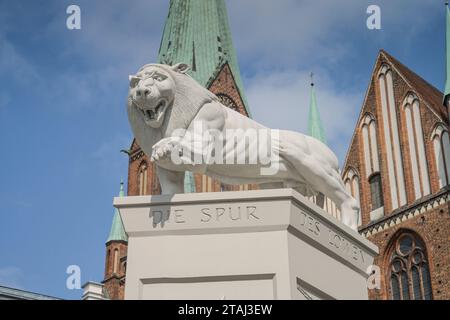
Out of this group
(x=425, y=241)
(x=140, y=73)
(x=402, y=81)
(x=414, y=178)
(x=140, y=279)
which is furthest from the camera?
(x=402, y=81)

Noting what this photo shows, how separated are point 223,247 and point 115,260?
91.4 ft

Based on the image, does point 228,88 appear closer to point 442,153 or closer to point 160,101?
point 442,153

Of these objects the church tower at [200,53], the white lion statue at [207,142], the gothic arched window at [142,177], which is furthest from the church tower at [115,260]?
the white lion statue at [207,142]

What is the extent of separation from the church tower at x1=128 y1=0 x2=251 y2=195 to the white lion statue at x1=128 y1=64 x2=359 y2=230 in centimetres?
2605

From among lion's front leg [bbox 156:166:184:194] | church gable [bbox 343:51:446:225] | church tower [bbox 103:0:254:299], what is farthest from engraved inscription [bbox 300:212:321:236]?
church tower [bbox 103:0:254:299]

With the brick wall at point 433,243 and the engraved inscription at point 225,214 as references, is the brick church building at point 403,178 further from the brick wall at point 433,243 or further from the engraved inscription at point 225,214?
the engraved inscription at point 225,214

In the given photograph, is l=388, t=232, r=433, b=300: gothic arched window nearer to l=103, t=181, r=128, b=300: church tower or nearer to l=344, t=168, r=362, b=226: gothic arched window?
l=344, t=168, r=362, b=226: gothic arched window

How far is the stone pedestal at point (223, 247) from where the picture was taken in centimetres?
399

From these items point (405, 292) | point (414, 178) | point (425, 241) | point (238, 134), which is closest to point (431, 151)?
point (414, 178)

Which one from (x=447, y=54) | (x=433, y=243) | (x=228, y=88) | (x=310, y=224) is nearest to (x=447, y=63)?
(x=447, y=54)

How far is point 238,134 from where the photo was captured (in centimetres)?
451

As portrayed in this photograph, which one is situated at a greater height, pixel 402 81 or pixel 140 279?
pixel 402 81
